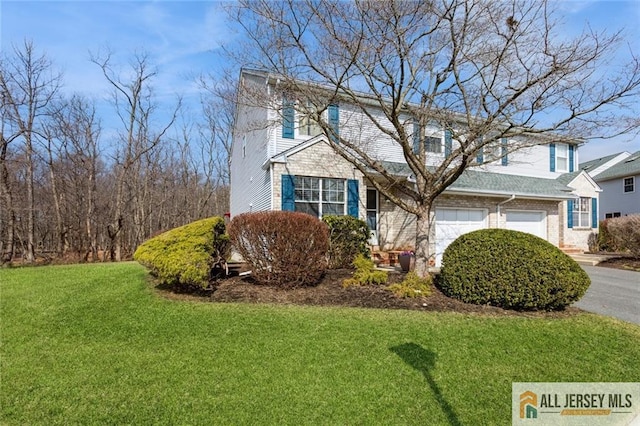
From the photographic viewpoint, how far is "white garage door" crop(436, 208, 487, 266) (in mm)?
12672

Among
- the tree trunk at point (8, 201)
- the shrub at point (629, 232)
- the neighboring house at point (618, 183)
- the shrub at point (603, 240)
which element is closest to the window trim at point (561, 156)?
the shrub at point (603, 240)

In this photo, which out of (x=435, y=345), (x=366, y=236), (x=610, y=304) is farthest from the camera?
(x=366, y=236)

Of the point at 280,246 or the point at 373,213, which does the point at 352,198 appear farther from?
the point at 280,246

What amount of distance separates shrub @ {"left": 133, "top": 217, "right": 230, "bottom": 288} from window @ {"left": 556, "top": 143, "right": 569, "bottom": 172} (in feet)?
58.3

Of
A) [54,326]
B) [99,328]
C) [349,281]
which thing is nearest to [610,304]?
[349,281]

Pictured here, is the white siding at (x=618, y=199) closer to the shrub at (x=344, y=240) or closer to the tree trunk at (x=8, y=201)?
the shrub at (x=344, y=240)

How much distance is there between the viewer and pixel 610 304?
267 inches

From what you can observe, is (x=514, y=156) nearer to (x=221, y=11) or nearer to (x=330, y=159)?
(x=330, y=159)

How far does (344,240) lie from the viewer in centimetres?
964

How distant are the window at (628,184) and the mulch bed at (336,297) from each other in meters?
22.5

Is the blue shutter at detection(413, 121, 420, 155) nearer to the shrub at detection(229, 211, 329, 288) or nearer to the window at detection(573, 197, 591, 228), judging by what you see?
the shrub at detection(229, 211, 329, 288)

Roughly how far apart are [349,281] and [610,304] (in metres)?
5.18
